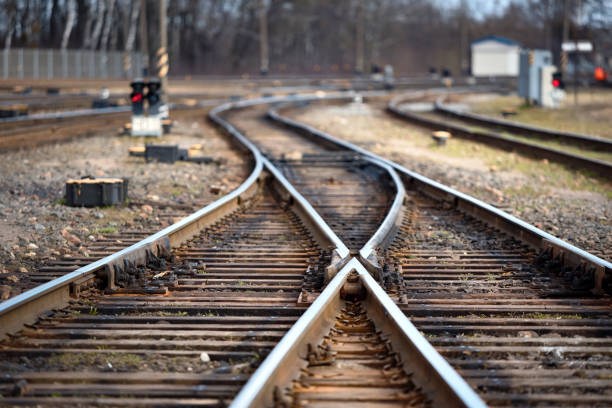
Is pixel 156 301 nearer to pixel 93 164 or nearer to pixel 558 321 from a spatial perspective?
pixel 558 321

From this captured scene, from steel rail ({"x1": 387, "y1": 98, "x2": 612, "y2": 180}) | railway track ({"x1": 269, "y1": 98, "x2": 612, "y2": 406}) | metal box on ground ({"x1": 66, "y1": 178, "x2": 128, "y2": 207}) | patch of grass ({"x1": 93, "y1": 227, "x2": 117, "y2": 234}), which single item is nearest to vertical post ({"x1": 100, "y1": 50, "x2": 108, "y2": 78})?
steel rail ({"x1": 387, "y1": 98, "x2": 612, "y2": 180})

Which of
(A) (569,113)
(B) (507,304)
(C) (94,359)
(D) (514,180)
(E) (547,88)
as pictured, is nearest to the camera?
(C) (94,359)

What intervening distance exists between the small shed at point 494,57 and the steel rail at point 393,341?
74678 mm

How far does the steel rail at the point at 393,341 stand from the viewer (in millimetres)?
3531

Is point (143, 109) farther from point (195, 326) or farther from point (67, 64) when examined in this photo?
point (67, 64)

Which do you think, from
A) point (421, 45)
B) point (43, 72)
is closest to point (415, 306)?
point (43, 72)

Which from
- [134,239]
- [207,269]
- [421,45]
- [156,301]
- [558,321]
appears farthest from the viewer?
[421,45]

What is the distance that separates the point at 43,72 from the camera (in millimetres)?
54781

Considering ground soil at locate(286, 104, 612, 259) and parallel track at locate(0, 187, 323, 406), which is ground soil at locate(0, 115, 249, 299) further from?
ground soil at locate(286, 104, 612, 259)

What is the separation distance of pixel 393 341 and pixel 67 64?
2189 inches

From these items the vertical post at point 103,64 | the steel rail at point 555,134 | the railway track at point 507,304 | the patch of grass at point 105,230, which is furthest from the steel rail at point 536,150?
the vertical post at point 103,64

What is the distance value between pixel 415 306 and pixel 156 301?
5.63 ft

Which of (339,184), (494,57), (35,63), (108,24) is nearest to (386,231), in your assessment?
(339,184)

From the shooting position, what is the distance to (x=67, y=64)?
56.6 m
